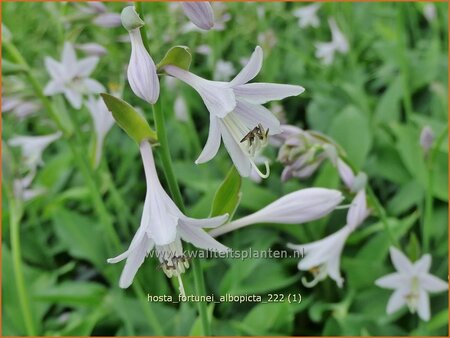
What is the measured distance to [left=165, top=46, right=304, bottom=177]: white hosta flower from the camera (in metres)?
1.00

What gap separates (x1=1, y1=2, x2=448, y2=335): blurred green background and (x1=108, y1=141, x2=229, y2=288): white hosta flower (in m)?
0.42

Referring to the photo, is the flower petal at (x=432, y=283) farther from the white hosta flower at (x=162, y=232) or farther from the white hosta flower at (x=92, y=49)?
the white hosta flower at (x=92, y=49)

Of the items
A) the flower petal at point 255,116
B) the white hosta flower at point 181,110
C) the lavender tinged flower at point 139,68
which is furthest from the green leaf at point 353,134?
the lavender tinged flower at point 139,68

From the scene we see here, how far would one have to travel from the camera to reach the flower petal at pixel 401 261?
5.78 ft

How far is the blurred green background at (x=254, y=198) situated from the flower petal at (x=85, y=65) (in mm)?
116

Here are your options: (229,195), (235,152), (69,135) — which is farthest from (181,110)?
(235,152)

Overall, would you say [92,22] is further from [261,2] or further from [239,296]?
[261,2]

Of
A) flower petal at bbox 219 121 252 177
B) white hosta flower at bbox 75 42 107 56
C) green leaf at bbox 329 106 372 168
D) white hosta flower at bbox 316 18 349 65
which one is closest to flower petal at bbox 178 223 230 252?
flower petal at bbox 219 121 252 177

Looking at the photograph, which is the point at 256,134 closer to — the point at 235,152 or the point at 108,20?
the point at 235,152

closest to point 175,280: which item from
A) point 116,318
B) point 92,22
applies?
point 116,318

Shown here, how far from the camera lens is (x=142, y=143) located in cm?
109

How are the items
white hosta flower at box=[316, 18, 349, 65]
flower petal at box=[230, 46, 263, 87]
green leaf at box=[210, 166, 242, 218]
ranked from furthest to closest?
1. white hosta flower at box=[316, 18, 349, 65]
2. green leaf at box=[210, 166, 242, 218]
3. flower petal at box=[230, 46, 263, 87]

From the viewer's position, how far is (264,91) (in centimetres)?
102

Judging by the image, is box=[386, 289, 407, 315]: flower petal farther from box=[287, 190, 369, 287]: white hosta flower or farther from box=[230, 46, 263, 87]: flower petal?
box=[230, 46, 263, 87]: flower petal
